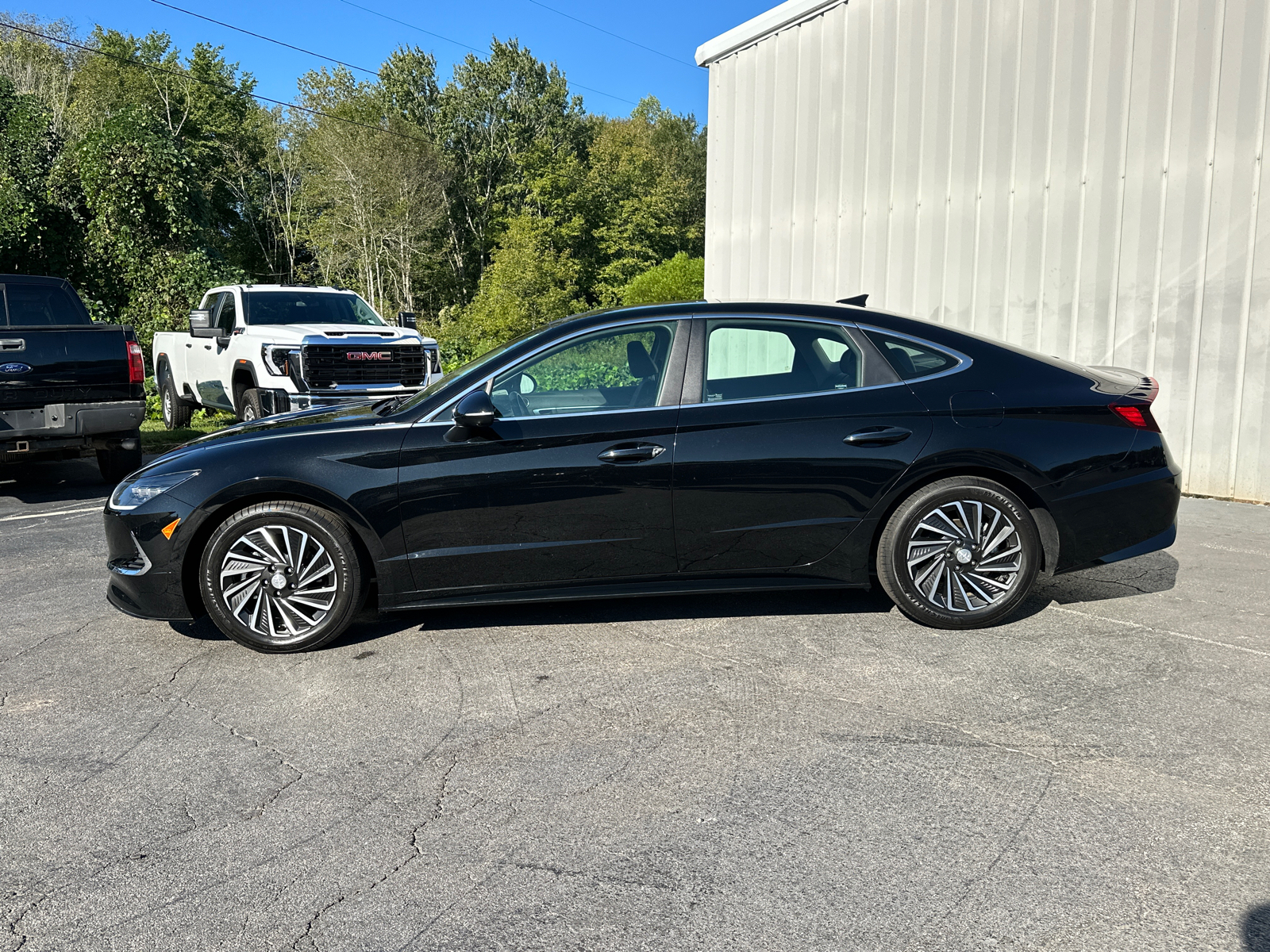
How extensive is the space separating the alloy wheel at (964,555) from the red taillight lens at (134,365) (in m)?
7.07

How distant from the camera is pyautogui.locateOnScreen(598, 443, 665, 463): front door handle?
4.80m

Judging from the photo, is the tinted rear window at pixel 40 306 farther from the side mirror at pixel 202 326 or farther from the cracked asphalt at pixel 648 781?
the cracked asphalt at pixel 648 781

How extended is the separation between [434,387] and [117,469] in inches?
246

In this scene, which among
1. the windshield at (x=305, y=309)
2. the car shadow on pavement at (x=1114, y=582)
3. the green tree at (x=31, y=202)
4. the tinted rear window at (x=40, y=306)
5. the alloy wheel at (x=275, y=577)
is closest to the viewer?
the alloy wheel at (x=275, y=577)

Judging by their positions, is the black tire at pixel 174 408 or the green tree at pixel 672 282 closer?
the black tire at pixel 174 408

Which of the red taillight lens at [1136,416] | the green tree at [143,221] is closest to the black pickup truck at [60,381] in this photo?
the red taillight lens at [1136,416]

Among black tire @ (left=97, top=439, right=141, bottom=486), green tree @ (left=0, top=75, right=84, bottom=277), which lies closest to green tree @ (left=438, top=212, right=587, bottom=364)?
green tree @ (left=0, top=75, right=84, bottom=277)

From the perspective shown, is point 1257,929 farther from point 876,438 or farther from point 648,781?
point 876,438

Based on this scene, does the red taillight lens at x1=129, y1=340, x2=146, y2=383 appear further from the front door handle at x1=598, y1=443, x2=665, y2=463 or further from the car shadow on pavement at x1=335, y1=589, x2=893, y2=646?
the front door handle at x1=598, y1=443, x2=665, y2=463

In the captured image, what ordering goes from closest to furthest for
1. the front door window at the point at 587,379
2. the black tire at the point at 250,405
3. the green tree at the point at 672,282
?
the front door window at the point at 587,379 → the black tire at the point at 250,405 → the green tree at the point at 672,282

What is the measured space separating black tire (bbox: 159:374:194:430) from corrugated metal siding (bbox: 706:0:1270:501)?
868 cm

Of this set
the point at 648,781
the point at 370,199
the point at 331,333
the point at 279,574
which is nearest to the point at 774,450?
the point at 648,781

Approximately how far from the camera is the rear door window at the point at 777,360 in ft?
16.3

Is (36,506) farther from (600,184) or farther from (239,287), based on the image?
(600,184)
